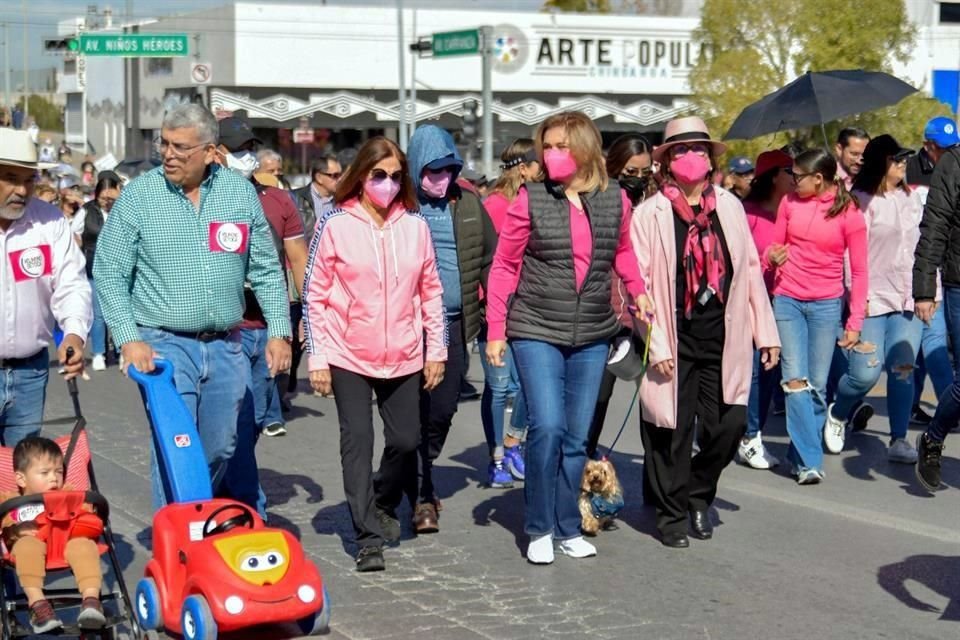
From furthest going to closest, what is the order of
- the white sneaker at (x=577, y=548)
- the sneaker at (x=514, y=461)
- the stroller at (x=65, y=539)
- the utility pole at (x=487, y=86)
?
the utility pole at (x=487, y=86) → the sneaker at (x=514, y=461) → the white sneaker at (x=577, y=548) → the stroller at (x=65, y=539)

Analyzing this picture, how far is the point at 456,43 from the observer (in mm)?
35281

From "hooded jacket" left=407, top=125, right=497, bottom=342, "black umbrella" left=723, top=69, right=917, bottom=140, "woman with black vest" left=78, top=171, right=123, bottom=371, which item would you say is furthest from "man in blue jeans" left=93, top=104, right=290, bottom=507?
"woman with black vest" left=78, top=171, right=123, bottom=371

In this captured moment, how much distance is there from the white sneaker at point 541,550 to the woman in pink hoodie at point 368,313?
2.30 feet

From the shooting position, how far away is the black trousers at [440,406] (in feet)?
25.9

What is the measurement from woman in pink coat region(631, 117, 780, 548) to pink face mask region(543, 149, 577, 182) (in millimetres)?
606

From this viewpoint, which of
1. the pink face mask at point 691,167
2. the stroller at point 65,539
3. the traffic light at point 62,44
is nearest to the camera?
the stroller at point 65,539

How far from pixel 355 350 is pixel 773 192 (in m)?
3.69

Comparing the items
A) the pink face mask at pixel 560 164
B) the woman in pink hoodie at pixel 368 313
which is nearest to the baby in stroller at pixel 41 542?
the woman in pink hoodie at pixel 368 313

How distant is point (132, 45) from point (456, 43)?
1037 centimetres

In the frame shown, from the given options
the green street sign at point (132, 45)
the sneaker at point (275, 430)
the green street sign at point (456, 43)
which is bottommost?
the sneaker at point (275, 430)

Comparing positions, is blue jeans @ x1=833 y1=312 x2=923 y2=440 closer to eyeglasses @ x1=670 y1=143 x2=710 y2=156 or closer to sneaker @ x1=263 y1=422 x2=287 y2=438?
eyeglasses @ x1=670 y1=143 x2=710 y2=156

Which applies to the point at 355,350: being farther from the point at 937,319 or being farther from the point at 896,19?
the point at 896,19

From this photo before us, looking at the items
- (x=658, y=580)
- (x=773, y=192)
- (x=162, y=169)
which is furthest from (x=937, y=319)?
(x=162, y=169)

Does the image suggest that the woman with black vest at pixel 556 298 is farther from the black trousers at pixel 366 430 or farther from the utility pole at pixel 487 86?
the utility pole at pixel 487 86
